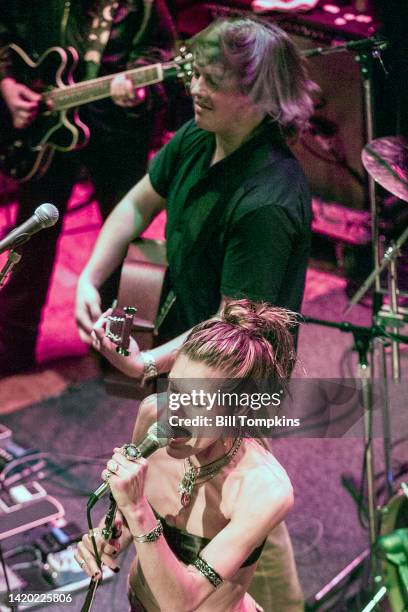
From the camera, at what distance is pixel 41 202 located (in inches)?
131

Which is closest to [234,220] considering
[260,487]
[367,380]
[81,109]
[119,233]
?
[119,233]

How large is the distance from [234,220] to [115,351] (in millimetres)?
525

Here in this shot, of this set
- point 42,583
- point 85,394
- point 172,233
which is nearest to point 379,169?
point 172,233

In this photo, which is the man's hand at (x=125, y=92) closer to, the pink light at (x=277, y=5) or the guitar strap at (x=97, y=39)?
the guitar strap at (x=97, y=39)

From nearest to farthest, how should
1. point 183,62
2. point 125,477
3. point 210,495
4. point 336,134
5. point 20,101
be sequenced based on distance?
point 125,477 → point 210,495 → point 183,62 → point 20,101 → point 336,134

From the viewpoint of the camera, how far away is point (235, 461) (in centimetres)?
176

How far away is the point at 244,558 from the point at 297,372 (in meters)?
0.44

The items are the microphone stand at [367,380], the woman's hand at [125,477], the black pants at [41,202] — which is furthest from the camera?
the black pants at [41,202]

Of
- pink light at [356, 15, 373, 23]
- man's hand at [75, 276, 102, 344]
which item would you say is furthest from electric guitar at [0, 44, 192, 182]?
man's hand at [75, 276, 102, 344]

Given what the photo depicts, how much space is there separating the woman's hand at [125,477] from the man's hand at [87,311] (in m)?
1.07

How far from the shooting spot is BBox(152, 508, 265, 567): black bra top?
176 cm

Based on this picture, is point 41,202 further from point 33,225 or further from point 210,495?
point 210,495

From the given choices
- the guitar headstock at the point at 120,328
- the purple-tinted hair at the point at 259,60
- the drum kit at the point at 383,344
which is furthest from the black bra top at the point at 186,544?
the purple-tinted hair at the point at 259,60

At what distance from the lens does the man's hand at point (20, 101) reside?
10.1ft
